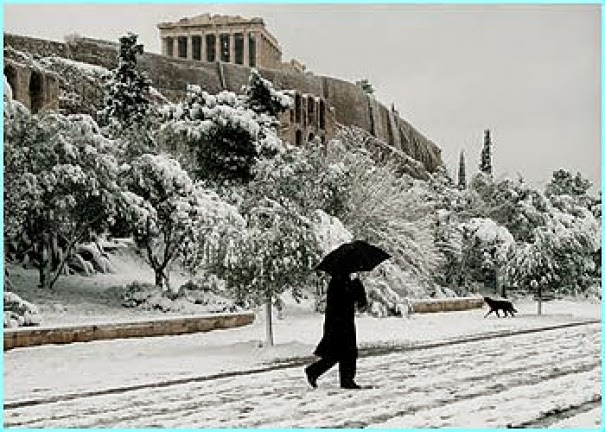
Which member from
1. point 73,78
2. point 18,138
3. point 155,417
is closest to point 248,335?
point 18,138

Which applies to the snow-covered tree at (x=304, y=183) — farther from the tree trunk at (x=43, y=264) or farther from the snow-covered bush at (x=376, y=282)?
the tree trunk at (x=43, y=264)

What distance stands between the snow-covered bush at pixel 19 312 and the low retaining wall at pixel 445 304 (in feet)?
31.3

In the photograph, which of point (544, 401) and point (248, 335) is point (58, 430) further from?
point (248, 335)

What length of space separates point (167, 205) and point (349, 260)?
36.8 ft

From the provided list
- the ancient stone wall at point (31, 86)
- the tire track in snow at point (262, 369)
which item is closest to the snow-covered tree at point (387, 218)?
the tire track in snow at point (262, 369)

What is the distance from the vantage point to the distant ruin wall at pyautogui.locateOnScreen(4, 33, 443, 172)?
43562 mm

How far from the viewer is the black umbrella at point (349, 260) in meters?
8.88

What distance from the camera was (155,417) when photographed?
7.48 meters

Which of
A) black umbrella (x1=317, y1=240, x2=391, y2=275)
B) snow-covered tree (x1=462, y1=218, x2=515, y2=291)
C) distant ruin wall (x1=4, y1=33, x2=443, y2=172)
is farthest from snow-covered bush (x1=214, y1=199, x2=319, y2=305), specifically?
distant ruin wall (x1=4, y1=33, x2=443, y2=172)

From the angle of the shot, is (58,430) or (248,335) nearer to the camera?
(58,430)

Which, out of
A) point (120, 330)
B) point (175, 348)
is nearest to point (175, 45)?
point (120, 330)

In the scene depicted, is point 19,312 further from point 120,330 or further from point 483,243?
point 483,243

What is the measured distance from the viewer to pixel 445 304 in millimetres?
24547

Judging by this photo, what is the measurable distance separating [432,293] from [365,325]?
30.2 ft
